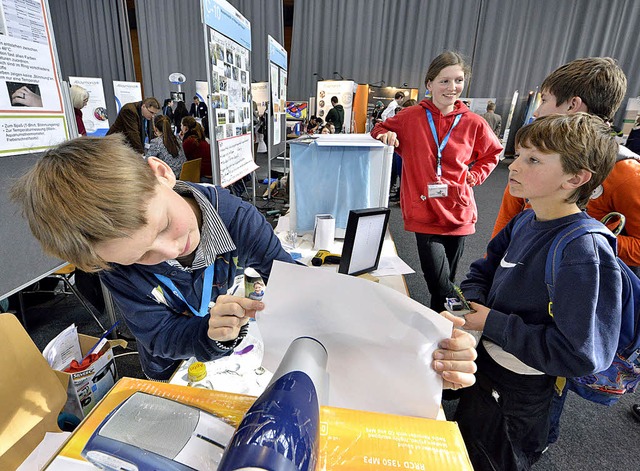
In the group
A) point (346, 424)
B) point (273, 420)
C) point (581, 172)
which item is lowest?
point (346, 424)

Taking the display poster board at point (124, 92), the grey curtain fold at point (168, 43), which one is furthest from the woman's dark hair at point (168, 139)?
the grey curtain fold at point (168, 43)

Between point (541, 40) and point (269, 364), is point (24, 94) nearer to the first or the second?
point (269, 364)

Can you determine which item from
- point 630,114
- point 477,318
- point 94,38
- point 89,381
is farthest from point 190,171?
point 94,38

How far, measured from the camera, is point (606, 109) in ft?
3.42

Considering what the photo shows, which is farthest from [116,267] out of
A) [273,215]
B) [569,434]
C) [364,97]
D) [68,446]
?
[364,97]

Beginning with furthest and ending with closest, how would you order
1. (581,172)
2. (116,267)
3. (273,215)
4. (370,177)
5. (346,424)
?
(273,215)
(370,177)
(581,172)
(116,267)
(346,424)

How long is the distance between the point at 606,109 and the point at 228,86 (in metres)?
1.98

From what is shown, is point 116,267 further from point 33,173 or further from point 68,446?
point 68,446

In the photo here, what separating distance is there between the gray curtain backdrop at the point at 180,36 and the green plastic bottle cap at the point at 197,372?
953 cm

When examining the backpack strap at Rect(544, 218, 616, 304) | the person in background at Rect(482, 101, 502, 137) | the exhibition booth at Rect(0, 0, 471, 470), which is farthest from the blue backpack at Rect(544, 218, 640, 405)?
the person in background at Rect(482, 101, 502, 137)

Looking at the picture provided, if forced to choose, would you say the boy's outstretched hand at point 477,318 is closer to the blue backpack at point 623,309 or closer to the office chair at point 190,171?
the blue backpack at point 623,309

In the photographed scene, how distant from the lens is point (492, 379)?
3.05 ft

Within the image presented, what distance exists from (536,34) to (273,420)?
419 inches

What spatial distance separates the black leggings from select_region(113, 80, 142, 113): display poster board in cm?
725
